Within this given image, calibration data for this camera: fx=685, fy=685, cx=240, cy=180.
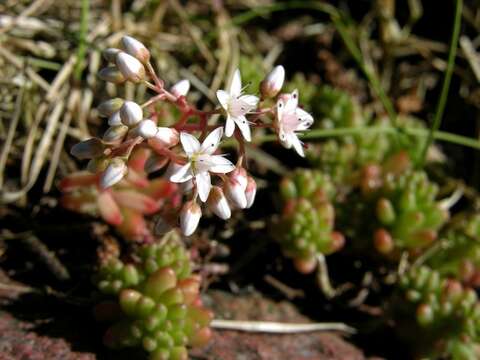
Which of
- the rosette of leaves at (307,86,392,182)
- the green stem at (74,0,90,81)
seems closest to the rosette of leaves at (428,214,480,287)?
the rosette of leaves at (307,86,392,182)

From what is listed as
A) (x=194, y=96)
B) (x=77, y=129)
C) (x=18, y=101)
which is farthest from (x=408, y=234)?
(x=18, y=101)

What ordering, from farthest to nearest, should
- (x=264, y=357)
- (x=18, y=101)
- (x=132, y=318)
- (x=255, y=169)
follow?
(x=255, y=169)
(x=18, y=101)
(x=264, y=357)
(x=132, y=318)

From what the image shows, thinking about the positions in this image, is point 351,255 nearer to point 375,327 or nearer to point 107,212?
point 375,327

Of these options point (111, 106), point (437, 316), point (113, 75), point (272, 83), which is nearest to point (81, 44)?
point (113, 75)

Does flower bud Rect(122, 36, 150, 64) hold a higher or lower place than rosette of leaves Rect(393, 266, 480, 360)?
higher

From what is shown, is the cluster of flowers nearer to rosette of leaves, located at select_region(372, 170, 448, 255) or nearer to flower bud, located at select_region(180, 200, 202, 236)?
flower bud, located at select_region(180, 200, 202, 236)
